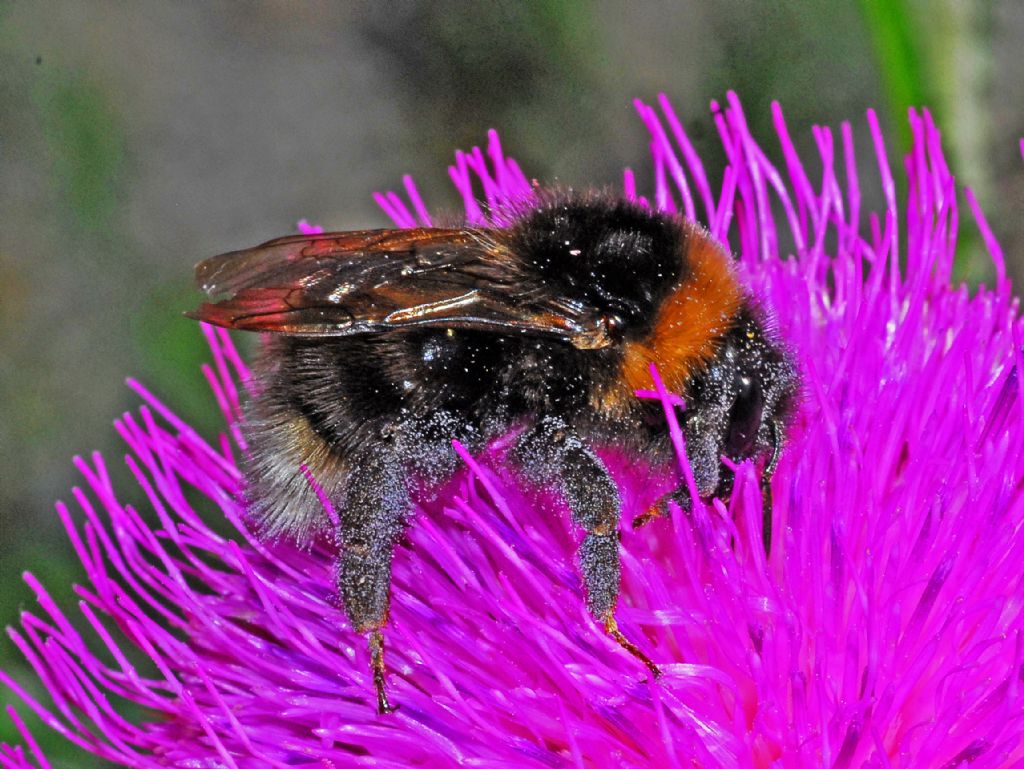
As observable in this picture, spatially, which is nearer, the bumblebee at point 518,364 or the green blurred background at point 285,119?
the bumblebee at point 518,364

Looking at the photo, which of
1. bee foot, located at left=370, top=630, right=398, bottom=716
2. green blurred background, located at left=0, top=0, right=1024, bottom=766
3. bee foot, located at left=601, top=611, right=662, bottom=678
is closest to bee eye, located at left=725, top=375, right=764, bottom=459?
bee foot, located at left=601, top=611, right=662, bottom=678

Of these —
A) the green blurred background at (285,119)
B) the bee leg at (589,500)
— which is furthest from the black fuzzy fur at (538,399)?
the green blurred background at (285,119)

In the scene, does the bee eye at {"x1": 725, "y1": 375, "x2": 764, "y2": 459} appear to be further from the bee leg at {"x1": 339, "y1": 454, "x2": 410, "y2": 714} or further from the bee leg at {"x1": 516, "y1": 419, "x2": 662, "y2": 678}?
the bee leg at {"x1": 339, "y1": 454, "x2": 410, "y2": 714}

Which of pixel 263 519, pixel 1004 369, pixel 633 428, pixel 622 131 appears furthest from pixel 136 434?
pixel 622 131

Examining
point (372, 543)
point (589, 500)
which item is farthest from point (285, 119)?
point (589, 500)

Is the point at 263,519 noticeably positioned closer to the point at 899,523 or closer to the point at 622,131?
the point at 899,523

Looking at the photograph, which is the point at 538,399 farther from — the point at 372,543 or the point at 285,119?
the point at 285,119

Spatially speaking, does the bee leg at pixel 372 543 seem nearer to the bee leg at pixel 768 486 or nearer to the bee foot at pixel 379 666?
the bee foot at pixel 379 666
